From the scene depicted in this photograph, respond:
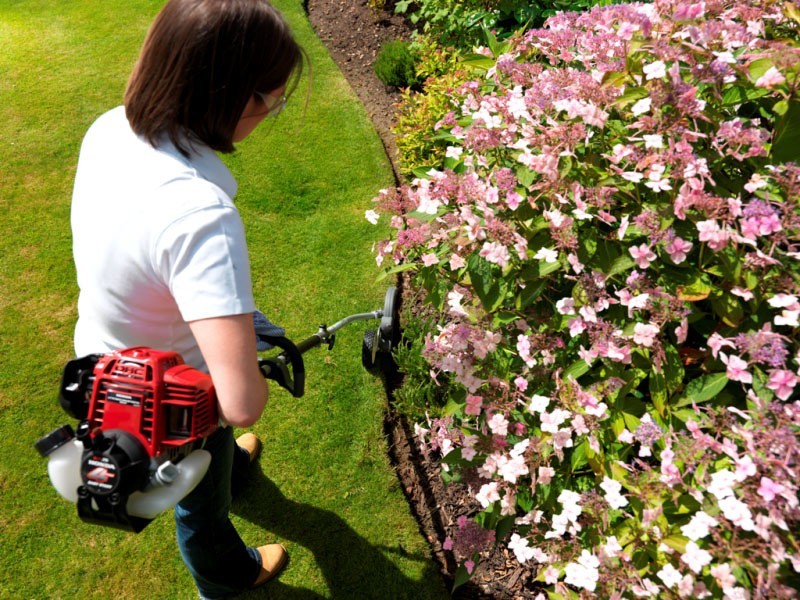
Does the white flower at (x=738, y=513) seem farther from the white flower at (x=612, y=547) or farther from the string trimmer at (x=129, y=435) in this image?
the string trimmer at (x=129, y=435)

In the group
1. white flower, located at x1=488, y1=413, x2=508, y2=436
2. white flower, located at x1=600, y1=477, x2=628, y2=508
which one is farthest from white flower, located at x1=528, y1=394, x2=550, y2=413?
white flower, located at x1=600, y1=477, x2=628, y2=508

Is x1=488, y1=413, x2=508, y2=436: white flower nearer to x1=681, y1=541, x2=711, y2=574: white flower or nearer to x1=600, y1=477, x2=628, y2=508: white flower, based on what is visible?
x1=600, y1=477, x2=628, y2=508: white flower

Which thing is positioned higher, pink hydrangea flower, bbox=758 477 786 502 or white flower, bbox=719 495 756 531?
pink hydrangea flower, bbox=758 477 786 502

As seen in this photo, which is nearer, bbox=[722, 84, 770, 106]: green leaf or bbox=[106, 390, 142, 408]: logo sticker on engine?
bbox=[106, 390, 142, 408]: logo sticker on engine

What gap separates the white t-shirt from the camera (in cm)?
129

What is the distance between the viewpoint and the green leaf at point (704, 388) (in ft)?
5.16

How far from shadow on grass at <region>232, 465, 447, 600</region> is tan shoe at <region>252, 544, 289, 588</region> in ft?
0.16

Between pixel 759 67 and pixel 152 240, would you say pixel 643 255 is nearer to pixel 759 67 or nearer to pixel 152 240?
pixel 759 67

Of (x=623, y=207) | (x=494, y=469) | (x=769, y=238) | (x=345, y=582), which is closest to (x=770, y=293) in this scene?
(x=769, y=238)

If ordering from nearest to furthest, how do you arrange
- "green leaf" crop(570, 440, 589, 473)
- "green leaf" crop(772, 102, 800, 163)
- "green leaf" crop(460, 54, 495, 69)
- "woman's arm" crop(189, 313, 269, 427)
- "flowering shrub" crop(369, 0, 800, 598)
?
"woman's arm" crop(189, 313, 269, 427), "flowering shrub" crop(369, 0, 800, 598), "green leaf" crop(772, 102, 800, 163), "green leaf" crop(570, 440, 589, 473), "green leaf" crop(460, 54, 495, 69)

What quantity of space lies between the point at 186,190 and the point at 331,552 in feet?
6.07

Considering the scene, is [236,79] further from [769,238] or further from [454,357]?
[769,238]

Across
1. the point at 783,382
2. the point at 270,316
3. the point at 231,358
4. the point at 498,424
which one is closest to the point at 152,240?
the point at 231,358

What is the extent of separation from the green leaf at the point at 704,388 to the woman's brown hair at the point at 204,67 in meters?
1.29
